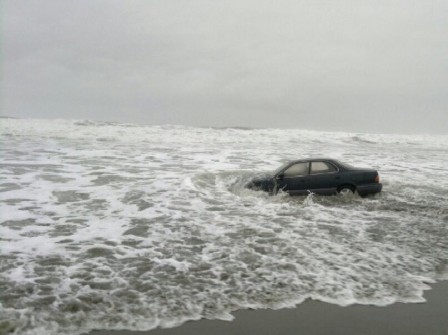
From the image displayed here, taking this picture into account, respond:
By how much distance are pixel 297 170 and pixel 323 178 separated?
2.49 ft

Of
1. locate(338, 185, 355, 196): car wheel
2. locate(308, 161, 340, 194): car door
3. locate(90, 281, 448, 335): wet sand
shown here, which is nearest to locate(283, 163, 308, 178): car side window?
locate(308, 161, 340, 194): car door

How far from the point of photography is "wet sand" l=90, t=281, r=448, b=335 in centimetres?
379

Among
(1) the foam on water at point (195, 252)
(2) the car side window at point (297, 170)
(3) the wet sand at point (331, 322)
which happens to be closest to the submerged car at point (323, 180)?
(2) the car side window at point (297, 170)

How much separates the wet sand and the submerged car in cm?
624

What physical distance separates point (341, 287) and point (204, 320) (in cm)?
191

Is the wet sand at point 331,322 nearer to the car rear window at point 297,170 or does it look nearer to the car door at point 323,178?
the car door at point 323,178

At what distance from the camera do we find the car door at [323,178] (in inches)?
415

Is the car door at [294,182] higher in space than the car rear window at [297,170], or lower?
lower

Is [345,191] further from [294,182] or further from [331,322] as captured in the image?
[331,322]

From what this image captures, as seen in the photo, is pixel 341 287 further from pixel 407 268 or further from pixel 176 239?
pixel 176 239

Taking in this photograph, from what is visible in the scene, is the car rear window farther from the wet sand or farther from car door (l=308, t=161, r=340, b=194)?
the wet sand

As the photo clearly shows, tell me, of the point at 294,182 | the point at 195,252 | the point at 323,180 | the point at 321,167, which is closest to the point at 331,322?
the point at 195,252

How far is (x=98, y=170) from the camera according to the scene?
53.3ft

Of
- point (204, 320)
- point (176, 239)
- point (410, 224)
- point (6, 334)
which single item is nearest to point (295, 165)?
point (410, 224)
